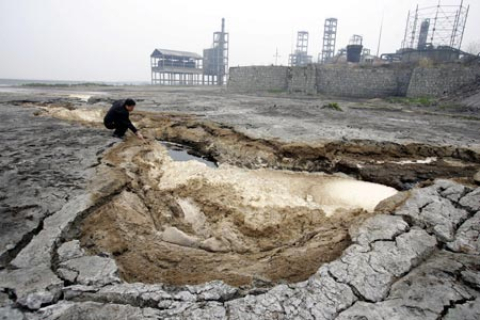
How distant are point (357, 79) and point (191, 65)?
3266 centimetres

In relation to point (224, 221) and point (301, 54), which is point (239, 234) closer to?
Result: point (224, 221)

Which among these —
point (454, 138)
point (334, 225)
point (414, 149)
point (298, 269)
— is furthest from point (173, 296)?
A: point (454, 138)

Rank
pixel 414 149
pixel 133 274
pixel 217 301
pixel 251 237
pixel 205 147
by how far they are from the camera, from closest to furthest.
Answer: pixel 217 301 < pixel 133 274 < pixel 251 237 < pixel 414 149 < pixel 205 147

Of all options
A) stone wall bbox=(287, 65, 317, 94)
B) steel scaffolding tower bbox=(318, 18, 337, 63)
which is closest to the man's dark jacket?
stone wall bbox=(287, 65, 317, 94)

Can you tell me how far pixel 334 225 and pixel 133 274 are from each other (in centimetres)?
226

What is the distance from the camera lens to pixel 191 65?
157 ft

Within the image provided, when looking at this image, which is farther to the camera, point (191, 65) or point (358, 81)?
point (191, 65)

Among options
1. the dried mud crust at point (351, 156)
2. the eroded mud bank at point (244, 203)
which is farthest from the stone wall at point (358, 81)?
the eroded mud bank at point (244, 203)

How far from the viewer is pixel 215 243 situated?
3.30 metres

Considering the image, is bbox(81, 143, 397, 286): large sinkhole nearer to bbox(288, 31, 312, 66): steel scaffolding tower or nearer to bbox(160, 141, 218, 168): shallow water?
bbox(160, 141, 218, 168): shallow water

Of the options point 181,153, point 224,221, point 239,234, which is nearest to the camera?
point 239,234

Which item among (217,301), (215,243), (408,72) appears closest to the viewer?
(217,301)

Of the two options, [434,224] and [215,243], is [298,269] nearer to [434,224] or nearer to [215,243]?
[215,243]

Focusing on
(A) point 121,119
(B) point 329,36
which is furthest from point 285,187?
(B) point 329,36
